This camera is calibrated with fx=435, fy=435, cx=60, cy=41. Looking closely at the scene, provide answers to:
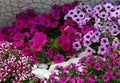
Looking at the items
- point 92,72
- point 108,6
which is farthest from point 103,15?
point 92,72

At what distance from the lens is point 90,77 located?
3.69 m

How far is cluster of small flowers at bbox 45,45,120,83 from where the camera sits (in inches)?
144

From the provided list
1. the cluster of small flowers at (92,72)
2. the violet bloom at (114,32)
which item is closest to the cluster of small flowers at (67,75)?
the cluster of small flowers at (92,72)

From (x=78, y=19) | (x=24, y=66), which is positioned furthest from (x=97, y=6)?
(x=24, y=66)

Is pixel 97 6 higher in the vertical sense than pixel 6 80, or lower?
higher

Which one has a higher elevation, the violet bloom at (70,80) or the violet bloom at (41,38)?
the violet bloom at (41,38)

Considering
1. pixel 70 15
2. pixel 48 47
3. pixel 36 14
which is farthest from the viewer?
pixel 36 14

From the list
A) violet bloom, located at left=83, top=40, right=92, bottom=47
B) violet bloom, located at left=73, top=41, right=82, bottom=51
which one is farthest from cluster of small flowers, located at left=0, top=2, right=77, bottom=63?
violet bloom, located at left=83, top=40, right=92, bottom=47

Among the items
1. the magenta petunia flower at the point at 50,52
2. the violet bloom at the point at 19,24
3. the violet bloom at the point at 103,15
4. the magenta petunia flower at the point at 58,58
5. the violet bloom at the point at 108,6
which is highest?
the violet bloom at the point at 108,6

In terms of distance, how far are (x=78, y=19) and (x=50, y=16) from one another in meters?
0.37

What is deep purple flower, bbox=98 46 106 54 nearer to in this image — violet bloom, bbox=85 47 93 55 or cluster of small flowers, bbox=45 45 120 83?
violet bloom, bbox=85 47 93 55

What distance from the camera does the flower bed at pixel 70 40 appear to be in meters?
3.80

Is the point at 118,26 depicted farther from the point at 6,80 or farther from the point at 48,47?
the point at 6,80

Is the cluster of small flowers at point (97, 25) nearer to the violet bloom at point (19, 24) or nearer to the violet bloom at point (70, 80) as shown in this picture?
the violet bloom at point (19, 24)
